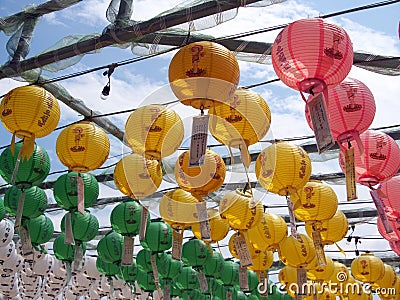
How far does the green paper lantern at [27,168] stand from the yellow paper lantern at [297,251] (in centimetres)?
261

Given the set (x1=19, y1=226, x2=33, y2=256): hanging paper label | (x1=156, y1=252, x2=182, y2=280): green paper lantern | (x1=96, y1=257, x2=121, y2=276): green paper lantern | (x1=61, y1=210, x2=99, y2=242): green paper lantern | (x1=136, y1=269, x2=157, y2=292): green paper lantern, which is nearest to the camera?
(x1=19, y1=226, x2=33, y2=256): hanging paper label

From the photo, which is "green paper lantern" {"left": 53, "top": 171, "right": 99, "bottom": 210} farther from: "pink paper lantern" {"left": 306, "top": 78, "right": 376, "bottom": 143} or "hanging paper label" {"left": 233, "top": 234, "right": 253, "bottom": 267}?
"pink paper lantern" {"left": 306, "top": 78, "right": 376, "bottom": 143}

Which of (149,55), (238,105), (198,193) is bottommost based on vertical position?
(198,193)

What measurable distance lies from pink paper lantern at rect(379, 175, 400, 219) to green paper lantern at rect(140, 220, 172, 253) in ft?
8.85

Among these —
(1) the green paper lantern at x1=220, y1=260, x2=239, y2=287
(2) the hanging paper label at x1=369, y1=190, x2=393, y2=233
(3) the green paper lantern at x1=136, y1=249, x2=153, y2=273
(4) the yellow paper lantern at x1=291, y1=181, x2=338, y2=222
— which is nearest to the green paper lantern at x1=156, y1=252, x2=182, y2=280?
(3) the green paper lantern at x1=136, y1=249, x2=153, y2=273

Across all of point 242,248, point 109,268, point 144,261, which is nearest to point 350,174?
point 242,248

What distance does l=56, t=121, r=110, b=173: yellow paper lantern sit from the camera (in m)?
3.88

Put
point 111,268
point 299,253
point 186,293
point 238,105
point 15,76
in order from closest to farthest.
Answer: point 238,105, point 15,76, point 299,253, point 111,268, point 186,293

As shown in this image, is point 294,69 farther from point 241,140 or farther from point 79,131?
point 79,131

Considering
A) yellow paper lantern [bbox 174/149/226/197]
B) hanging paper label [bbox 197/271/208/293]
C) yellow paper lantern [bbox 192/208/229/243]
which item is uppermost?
yellow paper lantern [bbox 192/208/229/243]

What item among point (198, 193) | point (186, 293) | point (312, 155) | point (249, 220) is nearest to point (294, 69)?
point (198, 193)

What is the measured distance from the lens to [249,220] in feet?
15.5

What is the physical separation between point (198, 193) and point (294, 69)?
5.02 ft

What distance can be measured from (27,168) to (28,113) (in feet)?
3.72
